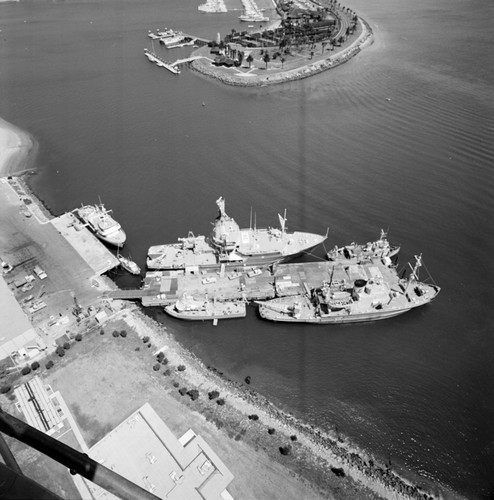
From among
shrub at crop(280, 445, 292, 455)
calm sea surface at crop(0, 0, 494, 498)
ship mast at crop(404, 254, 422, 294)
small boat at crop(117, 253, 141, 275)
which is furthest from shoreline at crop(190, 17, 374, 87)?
shrub at crop(280, 445, 292, 455)

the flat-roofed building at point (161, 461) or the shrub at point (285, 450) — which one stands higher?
the flat-roofed building at point (161, 461)

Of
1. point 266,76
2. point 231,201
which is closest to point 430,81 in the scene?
point 266,76

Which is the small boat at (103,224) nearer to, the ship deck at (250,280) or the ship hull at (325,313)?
the ship deck at (250,280)

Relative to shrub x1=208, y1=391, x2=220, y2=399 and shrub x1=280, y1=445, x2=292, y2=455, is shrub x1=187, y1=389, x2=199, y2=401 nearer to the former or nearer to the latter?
shrub x1=208, y1=391, x2=220, y2=399

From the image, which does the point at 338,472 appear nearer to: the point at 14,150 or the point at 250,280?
the point at 250,280

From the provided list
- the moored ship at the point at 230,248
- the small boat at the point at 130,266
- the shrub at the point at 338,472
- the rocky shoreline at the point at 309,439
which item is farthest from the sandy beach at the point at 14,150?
the shrub at the point at 338,472

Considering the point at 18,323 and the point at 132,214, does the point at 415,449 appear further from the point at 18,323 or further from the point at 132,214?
the point at 132,214
